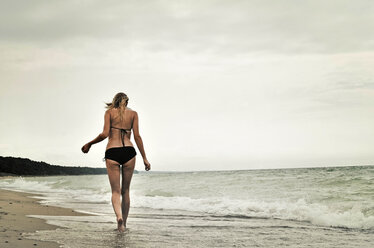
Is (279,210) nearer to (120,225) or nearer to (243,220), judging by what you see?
(243,220)

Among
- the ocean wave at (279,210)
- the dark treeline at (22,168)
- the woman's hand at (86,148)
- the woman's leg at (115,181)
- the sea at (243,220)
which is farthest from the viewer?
the dark treeline at (22,168)

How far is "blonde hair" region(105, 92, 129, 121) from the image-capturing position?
20.4ft

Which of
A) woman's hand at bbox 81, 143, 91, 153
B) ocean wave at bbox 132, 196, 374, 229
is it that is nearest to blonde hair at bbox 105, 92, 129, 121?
woman's hand at bbox 81, 143, 91, 153

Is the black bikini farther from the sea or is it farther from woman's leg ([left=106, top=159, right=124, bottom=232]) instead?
the sea

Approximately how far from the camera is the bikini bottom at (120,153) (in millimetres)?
6156

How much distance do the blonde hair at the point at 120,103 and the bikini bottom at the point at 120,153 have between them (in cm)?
45

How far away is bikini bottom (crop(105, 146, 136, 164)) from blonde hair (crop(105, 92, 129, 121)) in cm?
45

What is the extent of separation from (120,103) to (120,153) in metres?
0.72

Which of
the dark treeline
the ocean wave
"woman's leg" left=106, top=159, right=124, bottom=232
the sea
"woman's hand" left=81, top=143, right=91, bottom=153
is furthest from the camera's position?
the dark treeline

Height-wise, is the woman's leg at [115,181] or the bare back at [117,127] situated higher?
the bare back at [117,127]

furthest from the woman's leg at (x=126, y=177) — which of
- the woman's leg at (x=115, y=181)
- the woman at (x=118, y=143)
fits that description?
the woman's leg at (x=115, y=181)

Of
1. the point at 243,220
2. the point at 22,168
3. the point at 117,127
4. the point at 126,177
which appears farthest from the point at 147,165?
the point at 22,168

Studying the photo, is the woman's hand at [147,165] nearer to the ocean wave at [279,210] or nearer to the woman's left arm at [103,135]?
the woman's left arm at [103,135]

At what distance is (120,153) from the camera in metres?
6.16
